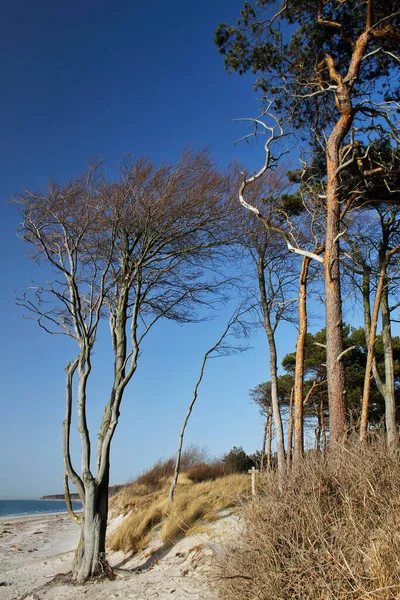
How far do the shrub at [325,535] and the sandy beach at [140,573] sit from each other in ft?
1.73

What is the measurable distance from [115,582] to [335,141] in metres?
8.67

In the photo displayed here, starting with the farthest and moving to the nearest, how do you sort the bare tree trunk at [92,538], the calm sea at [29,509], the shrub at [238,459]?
1. the calm sea at [29,509]
2. the shrub at [238,459]
3. the bare tree trunk at [92,538]

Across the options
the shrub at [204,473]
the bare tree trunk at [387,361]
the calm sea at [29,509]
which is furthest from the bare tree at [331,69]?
the calm sea at [29,509]

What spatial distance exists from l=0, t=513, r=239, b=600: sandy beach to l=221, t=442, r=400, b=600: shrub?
0.53 metres

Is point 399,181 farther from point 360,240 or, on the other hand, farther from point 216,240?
point 216,240

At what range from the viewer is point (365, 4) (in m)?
9.31

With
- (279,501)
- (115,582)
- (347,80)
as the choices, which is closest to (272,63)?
(347,80)

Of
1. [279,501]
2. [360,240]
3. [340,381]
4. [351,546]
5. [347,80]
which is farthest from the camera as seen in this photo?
[360,240]

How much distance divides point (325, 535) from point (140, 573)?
468cm

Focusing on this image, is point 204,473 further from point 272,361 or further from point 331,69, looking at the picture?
point 331,69

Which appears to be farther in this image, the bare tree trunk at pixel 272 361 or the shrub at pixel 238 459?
the shrub at pixel 238 459

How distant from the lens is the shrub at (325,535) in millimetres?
3188

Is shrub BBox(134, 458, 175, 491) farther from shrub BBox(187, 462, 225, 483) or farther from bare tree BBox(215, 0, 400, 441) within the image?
bare tree BBox(215, 0, 400, 441)

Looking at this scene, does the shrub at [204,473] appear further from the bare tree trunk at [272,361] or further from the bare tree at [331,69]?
the bare tree at [331,69]
